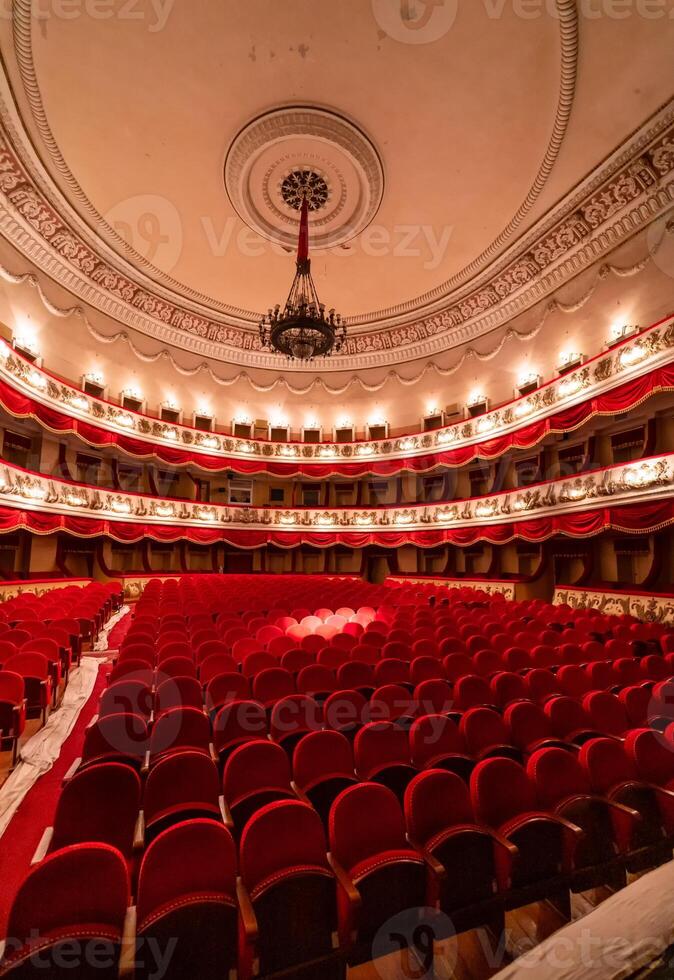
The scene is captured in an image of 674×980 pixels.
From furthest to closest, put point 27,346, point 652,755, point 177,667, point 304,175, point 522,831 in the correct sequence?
point 27,346, point 304,175, point 177,667, point 652,755, point 522,831

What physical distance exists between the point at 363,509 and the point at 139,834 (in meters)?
12.5

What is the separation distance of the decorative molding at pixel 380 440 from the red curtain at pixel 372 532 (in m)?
2.22

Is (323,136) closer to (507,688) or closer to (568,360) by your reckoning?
(568,360)

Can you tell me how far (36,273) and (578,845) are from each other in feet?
37.9

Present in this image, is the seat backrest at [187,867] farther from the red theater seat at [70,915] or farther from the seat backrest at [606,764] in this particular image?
the seat backrest at [606,764]

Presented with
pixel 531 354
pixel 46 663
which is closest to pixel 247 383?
pixel 531 354

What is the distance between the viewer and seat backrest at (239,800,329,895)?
1498 millimetres

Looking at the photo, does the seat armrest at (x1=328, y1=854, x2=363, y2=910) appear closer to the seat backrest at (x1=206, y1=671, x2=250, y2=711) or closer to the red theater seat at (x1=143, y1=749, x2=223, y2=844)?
the red theater seat at (x1=143, y1=749, x2=223, y2=844)

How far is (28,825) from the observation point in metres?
2.14

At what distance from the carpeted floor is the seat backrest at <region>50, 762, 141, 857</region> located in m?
0.23

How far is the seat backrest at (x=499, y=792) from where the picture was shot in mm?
1911

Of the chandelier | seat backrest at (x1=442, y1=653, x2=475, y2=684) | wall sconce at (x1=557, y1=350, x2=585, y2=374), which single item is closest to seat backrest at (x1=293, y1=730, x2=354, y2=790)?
seat backrest at (x1=442, y1=653, x2=475, y2=684)

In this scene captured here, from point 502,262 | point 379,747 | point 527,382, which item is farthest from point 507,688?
point 527,382

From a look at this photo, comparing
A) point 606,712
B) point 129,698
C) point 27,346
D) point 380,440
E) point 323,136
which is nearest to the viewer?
point 129,698
